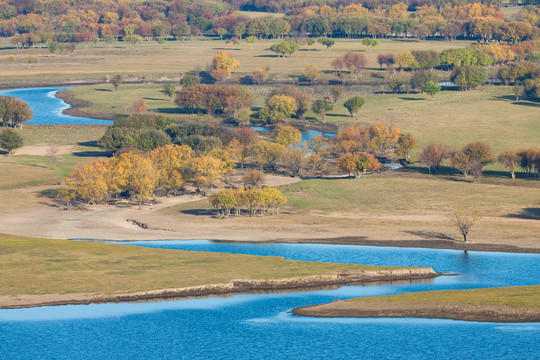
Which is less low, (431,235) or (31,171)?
(31,171)

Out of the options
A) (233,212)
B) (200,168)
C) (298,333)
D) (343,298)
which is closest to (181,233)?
(233,212)

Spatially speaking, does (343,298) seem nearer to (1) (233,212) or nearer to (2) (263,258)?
(2) (263,258)

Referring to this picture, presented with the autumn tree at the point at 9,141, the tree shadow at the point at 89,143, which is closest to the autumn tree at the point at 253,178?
the tree shadow at the point at 89,143

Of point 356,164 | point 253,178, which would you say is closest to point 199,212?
point 253,178

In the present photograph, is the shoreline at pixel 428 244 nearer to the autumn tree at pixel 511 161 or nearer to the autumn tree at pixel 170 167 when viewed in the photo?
the autumn tree at pixel 170 167

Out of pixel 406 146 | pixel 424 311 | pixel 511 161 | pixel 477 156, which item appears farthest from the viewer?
pixel 406 146

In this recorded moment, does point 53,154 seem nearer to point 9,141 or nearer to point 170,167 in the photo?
point 9,141

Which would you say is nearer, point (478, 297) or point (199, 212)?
point (478, 297)
